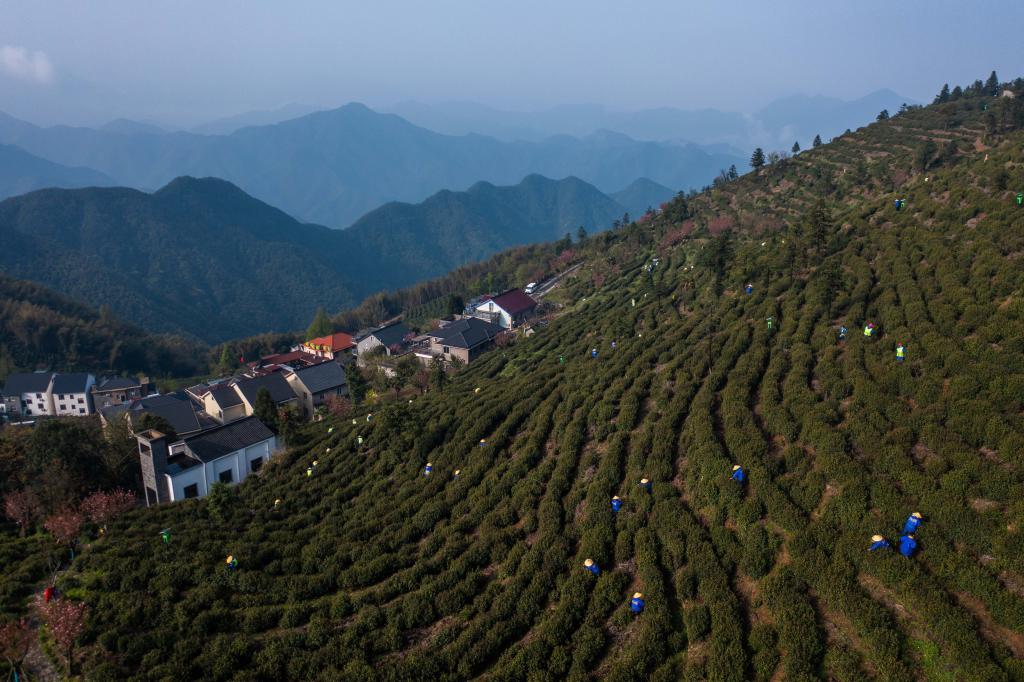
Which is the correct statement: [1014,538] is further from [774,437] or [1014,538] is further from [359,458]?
[359,458]

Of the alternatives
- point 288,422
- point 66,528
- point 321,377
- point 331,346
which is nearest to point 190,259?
point 331,346

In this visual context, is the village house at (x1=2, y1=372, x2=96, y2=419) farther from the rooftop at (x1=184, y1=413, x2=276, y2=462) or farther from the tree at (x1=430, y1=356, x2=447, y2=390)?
the tree at (x1=430, y1=356, x2=447, y2=390)

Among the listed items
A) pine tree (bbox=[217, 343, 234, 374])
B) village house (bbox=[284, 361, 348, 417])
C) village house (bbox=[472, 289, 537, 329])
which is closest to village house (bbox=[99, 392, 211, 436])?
village house (bbox=[284, 361, 348, 417])

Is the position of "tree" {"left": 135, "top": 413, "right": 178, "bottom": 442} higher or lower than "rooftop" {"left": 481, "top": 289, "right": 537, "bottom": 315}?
lower

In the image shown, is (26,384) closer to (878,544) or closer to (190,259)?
(878,544)

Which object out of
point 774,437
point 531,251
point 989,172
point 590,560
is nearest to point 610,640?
point 590,560

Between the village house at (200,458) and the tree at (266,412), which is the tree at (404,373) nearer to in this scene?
the tree at (266,412)
